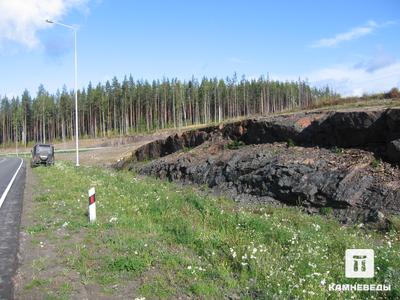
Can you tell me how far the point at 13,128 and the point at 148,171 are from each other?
118567mm

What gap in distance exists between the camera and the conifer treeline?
118938mm

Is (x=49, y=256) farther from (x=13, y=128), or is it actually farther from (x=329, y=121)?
(x=13, y=128)

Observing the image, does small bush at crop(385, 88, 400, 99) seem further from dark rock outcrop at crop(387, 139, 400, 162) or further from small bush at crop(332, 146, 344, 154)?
dark rock outcrop at crop(387, 139, 400, 162)

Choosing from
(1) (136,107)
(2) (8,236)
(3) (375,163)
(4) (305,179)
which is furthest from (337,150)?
(1) (136,107)

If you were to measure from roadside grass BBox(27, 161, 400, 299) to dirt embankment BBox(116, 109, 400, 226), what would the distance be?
1.26m

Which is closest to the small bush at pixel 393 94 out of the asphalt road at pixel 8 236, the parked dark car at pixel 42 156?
the asphalt road at pixel 8 236

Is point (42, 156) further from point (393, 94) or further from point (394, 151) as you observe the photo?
point (394, 151)

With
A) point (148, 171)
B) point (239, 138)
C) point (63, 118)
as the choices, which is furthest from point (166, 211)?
point (63, 118)

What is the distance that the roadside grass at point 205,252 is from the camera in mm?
6480

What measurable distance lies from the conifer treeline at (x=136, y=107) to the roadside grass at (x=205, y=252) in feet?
335

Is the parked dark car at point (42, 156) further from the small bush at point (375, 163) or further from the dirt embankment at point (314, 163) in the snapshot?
the small bush at point (375, 163)

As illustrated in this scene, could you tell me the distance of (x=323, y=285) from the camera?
6.35 meters

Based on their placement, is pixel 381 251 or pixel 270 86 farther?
pixel 270 86

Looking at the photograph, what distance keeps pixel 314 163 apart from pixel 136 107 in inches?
4231
